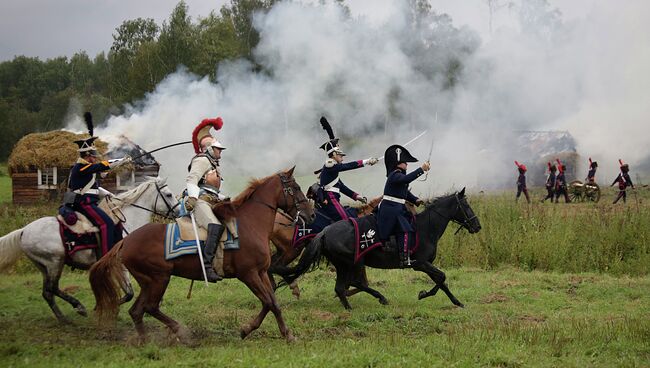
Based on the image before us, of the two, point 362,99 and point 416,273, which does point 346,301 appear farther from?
point 362,99

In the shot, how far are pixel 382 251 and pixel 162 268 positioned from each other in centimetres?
448

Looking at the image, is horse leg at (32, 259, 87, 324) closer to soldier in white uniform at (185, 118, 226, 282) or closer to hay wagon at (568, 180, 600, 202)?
soldier in white uniform at (185, 118, 226, 282)

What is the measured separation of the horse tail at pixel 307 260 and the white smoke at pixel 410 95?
15.3 metres

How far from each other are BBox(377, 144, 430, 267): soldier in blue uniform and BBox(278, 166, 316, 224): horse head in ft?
8.33

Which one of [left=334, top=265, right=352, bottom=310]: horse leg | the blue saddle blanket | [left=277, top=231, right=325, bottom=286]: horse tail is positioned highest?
the blue saddle blanket

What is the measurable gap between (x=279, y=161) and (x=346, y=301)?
20090 millimetres

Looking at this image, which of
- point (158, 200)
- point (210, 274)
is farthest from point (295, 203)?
point (158, 200)

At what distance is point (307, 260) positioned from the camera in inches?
492

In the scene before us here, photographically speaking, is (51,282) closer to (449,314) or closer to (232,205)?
(232,205)

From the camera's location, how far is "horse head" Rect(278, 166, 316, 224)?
10.3 metres

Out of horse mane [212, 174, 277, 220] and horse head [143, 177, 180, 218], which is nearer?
horse mane [212, 174, 277, 220]

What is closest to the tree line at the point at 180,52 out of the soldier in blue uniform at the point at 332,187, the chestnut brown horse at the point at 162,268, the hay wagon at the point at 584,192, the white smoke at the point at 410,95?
the white smoke at the point at 410,95

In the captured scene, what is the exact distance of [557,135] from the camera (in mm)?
40969

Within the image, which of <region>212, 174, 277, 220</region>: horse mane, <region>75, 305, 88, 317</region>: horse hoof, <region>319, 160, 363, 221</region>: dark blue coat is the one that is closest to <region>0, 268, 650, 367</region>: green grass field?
<region>75, 305, 88, 317</region>: horse hoof
